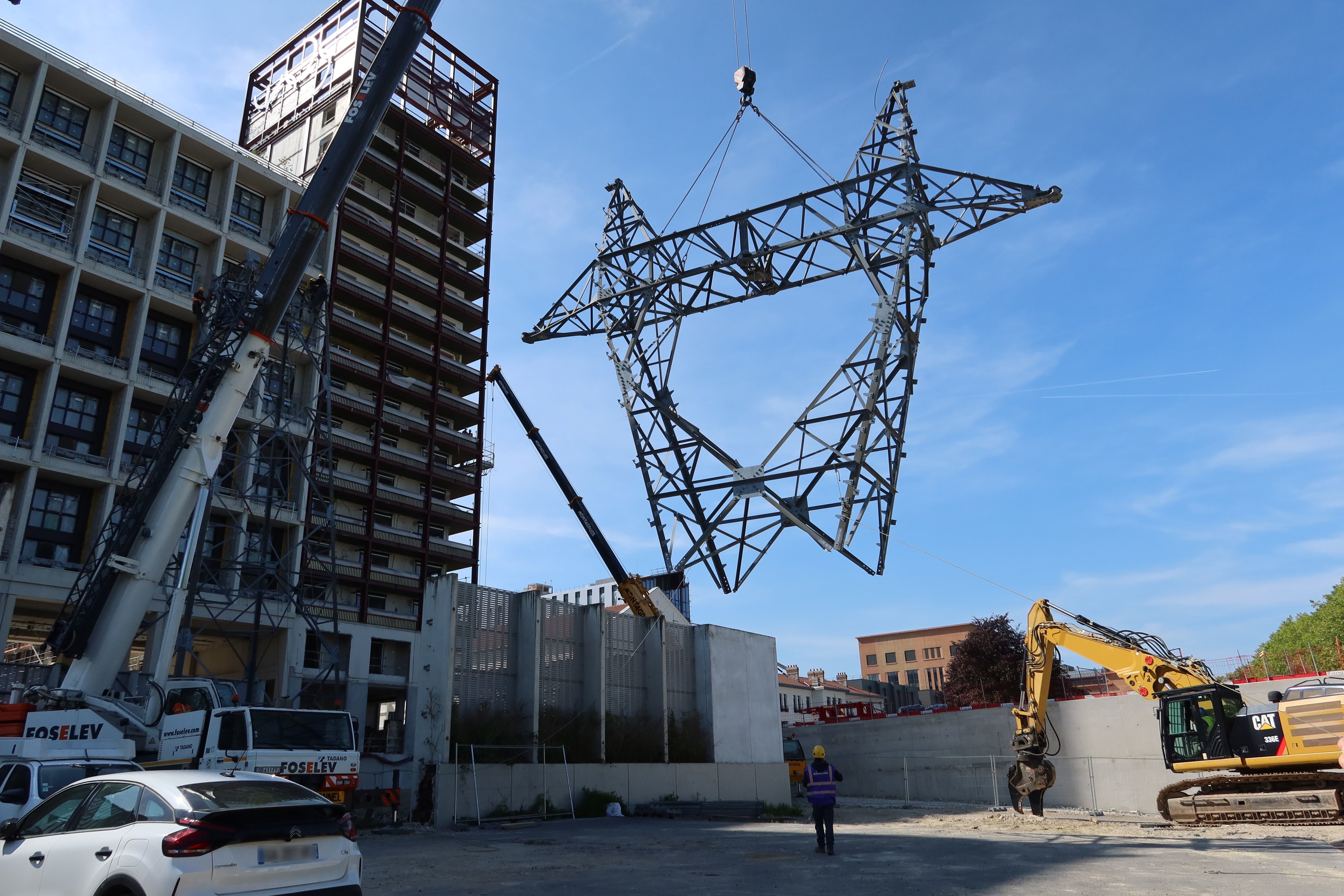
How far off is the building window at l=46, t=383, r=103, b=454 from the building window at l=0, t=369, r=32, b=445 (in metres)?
0.89

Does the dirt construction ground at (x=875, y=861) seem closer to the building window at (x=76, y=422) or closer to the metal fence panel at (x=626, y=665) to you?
the metal fence panel at (x=626, y=665)

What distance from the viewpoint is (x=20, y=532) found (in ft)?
106

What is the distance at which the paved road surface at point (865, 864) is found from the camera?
10.4 meters

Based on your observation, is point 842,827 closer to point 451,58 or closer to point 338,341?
point 338,341

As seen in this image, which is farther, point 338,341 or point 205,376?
point 338,341

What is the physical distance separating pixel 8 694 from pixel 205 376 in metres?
16.2

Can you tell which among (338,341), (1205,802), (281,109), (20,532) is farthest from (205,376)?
(281,109)

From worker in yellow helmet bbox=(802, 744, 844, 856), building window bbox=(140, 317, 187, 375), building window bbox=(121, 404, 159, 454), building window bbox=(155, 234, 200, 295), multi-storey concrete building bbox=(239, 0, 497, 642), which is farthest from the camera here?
multi-storey concrete building bbox=(239, 0, 497, 642)

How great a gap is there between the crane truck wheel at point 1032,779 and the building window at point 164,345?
36.9m

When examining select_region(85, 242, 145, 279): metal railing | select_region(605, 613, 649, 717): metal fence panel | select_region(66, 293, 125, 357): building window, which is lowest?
select_region(605, 613, 649, 717): metal fence panel

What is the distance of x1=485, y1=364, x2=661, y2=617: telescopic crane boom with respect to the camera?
39500mm

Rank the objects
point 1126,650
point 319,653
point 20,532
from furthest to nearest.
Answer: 1. point 319,653
2. point 20,532
3. point 1126,650

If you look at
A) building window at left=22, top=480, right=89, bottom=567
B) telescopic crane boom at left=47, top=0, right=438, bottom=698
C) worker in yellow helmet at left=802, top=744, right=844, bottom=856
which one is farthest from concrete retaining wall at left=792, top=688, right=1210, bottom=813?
building window at left=22, top=480, right=89, bottom=567

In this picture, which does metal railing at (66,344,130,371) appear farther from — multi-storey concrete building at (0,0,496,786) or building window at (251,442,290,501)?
building window at (251,442,290,501)
